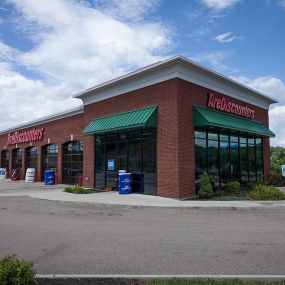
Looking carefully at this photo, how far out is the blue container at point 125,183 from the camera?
19516 millimetres

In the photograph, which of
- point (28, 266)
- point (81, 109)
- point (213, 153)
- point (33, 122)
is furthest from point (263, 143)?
point (28, 266)

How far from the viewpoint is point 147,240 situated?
862 centimetres

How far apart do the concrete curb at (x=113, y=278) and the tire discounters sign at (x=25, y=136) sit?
93.5 feet

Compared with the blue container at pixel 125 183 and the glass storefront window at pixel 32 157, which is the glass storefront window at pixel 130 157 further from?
the glass storefront window at pixel 32 157

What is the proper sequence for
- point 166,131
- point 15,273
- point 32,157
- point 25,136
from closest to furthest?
point 15,273, point 166,131, point 32,157, point 25,136

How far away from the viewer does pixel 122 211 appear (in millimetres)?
14062

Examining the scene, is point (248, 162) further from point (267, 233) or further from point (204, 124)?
point (267, 233)

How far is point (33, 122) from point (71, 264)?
29.4 meters

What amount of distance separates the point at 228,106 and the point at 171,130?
223 inches

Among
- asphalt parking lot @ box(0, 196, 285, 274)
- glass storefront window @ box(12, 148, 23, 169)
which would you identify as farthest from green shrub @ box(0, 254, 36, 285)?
glass storefront window @ box(12, 148, 23, 169)

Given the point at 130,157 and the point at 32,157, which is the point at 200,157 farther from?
the point at 32,157

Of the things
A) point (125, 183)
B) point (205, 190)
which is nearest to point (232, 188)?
point (205, 190)

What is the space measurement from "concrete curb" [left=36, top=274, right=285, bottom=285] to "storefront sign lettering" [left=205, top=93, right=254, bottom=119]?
15.3m

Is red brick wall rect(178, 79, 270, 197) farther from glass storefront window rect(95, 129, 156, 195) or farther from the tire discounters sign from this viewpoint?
the tire discounters sign
